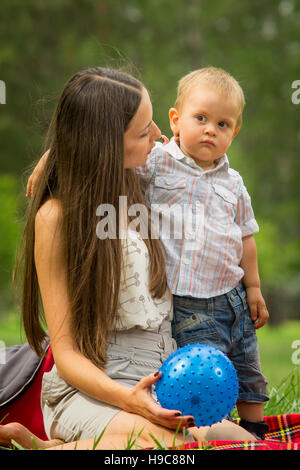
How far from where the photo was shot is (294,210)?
15.6m

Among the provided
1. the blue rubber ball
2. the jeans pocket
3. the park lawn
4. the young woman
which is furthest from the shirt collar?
the park lawn

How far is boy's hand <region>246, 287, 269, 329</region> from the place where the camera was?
323 cm

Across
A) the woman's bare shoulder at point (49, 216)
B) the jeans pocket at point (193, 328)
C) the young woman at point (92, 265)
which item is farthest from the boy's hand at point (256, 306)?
the woman's bare shoulder at point (49, 216)

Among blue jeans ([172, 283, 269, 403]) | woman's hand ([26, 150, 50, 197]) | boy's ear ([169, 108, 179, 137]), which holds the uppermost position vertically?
boy's ear ([169, 108, 179, 137])

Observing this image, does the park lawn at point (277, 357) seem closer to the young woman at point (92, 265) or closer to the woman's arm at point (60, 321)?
the young woman at point (92, 265)

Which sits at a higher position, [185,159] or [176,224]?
[185,159]

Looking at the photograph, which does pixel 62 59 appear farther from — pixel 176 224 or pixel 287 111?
pixel 176 224

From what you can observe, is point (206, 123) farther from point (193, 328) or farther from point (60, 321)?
point (60, 321)

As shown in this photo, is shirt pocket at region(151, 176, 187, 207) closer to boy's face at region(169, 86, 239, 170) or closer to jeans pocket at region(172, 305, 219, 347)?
boy's face at region(169, 86, 239, 170)

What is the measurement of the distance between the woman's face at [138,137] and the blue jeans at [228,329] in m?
0.65

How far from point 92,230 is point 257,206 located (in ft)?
44.3

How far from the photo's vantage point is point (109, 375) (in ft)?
8.93

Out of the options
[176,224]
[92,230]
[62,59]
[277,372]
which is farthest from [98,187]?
[62,59]

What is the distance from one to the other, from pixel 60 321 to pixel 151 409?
0.57 m
